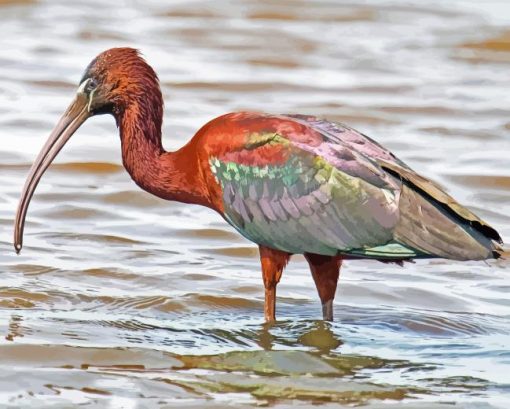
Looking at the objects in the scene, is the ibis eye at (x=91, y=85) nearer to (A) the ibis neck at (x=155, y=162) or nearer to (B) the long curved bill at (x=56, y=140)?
(B) the long curved bill at (x=56, y=140)

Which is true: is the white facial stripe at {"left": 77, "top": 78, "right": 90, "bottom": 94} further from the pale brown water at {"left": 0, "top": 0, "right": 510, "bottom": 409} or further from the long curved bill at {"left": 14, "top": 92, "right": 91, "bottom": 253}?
the pale brown water at {"left": 0, "top": 0, "right": 510, "bottom": 409}

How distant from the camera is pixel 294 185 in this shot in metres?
9.23

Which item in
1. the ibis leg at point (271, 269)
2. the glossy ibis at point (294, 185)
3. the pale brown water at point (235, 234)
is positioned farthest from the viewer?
the ibis leg at point (271, 269)

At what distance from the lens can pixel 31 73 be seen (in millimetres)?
16844

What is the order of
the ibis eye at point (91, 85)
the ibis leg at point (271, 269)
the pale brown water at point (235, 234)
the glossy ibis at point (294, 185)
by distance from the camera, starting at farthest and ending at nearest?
the ibis eye at point (91, 85), the ibis leg at point (271, 269), the glossy ibis at point (294, 185), the pale brown water at point (235, 234)

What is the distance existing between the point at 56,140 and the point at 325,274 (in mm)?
1669

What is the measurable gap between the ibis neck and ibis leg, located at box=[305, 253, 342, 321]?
68 centimetres

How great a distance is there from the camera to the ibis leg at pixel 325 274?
370 inches

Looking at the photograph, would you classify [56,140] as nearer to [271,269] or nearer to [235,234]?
[271,269]

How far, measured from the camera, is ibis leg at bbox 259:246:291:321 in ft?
30.5

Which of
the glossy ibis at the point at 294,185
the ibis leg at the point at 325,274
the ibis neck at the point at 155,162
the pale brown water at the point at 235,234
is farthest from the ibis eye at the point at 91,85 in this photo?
the ibis leg at the point at 325,274

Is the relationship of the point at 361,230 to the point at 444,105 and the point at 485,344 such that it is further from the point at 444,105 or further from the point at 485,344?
the point at 444,105

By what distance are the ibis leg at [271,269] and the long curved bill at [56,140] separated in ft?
4.11

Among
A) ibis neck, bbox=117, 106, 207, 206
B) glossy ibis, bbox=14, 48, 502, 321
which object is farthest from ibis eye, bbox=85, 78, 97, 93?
ibis neck, bbox=117, 106, 207, 206
